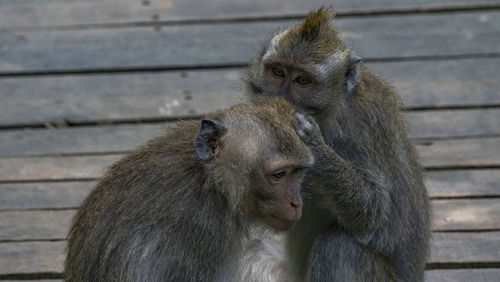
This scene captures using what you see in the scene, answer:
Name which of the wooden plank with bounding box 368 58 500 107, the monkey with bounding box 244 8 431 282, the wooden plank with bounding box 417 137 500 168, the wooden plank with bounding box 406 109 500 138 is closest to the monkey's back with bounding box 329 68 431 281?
the monkey with bounding box 244 8 431 282

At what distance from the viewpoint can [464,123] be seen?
781 cm

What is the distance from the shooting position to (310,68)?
6.02 metres

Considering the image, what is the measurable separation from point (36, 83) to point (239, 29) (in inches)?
63.8

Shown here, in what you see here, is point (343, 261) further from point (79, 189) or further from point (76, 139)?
point (76, 139)

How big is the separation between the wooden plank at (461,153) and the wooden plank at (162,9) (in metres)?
1.87

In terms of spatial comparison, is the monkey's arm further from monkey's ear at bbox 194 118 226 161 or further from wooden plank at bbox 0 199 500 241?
wooden plank at bbox 0 199 500 241

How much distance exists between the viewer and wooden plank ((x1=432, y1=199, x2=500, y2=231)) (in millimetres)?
6801

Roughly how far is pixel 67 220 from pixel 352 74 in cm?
193

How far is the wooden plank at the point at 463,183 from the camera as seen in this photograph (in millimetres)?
7102

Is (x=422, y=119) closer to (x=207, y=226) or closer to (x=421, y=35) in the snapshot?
(x=421, y=35)

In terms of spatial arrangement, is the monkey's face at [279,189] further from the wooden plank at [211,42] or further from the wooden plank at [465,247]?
the wooden plank at [211,42]

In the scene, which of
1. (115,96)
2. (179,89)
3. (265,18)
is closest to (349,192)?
(179,89)

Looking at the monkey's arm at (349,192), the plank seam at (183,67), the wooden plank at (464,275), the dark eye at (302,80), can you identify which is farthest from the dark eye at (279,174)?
the plank seam at (183,67)

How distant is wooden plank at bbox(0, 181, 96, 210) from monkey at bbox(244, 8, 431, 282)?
1466 mm
